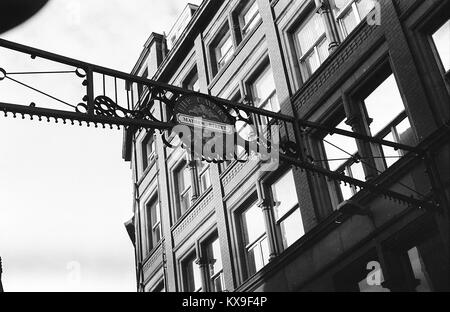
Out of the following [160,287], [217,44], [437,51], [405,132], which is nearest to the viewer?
[437,51]

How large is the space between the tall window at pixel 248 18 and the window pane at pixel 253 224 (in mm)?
6250

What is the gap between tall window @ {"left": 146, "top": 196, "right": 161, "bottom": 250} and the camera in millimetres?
25219

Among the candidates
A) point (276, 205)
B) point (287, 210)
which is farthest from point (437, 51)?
point (276, 205)

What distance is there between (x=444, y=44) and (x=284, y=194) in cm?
639

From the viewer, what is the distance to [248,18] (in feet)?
69.3

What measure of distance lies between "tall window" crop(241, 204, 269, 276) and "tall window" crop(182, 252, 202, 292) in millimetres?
3153

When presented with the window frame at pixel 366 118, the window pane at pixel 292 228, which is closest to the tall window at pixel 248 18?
the window frame at pixel 366 118

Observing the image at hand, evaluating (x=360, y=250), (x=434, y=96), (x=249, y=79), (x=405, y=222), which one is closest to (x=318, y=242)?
(x=360, y=250)

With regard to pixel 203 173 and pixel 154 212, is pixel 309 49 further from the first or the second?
pixel 154 212

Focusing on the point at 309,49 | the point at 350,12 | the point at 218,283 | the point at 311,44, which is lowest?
the point at 218,283

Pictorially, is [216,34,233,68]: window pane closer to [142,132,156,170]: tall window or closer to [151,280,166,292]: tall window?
[142,132,156,170]: tall window

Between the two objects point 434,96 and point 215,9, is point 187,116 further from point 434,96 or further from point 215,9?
point 215,9

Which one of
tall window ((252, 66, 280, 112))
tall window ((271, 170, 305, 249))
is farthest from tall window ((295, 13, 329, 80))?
tall window ((271, 170, 305, 249))
